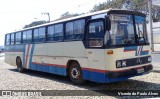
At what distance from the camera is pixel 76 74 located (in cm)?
1005

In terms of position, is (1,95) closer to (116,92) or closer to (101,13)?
(116,92)

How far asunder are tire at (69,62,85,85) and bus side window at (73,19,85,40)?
3.83ft

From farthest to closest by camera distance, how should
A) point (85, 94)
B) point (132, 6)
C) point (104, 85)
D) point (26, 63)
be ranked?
1. point (132, 6)
2. point (26, 63)
3. point (104, 85)
4. point (85, 94)

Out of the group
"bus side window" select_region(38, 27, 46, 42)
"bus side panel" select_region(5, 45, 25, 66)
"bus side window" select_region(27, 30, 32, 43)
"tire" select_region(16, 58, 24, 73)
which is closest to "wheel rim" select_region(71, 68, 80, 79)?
"bus side window" select_region(38, 27, 46, 42)

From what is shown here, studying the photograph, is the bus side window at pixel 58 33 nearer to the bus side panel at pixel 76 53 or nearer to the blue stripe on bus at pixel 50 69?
the bus side panel at pixel 76 53

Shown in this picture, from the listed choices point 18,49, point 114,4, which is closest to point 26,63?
point 18,49

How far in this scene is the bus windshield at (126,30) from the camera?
8.42 m

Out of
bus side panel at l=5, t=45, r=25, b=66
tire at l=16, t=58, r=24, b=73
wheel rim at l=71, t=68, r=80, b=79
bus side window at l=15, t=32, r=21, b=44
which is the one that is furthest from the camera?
bus side window at l=15, t=32, r=21, b=44

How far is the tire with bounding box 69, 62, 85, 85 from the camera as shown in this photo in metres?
9.82

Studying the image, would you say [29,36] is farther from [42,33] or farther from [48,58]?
[48,58]

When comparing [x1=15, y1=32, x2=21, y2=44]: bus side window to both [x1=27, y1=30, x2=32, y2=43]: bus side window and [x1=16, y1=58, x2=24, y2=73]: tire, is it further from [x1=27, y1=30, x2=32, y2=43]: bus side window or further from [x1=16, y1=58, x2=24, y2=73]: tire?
[x1=27, y1=30, x2=32, y2=43]: bus side window

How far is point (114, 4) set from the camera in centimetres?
4753

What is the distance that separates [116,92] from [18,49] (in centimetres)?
981

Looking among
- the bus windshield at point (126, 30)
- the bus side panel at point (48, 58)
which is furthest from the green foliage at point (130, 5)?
the bus windshield at point (126, 30)
